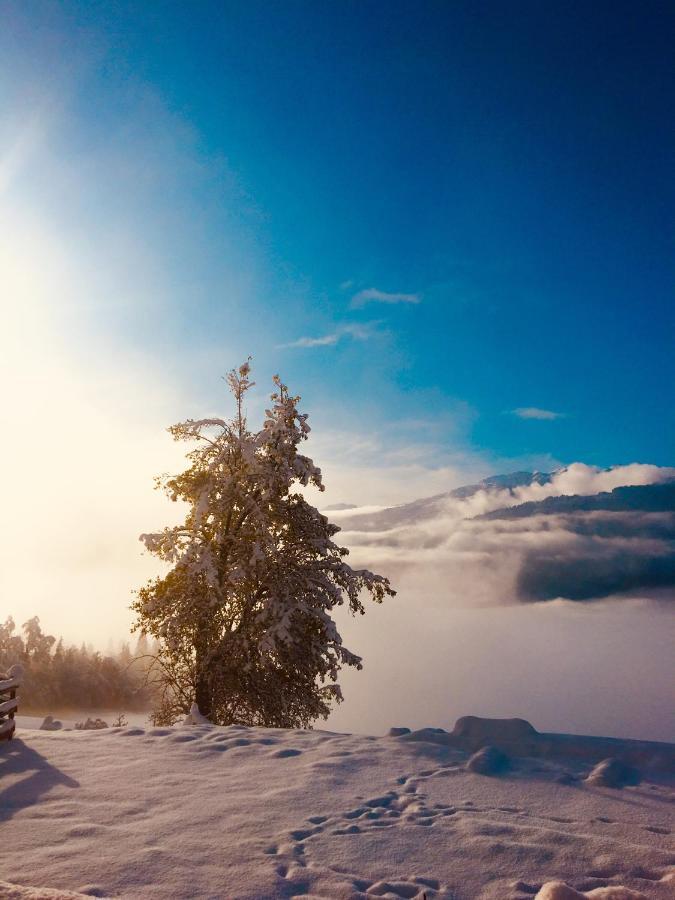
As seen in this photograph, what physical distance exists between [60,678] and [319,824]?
56.1 m

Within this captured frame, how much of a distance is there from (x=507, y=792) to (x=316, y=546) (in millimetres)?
10306

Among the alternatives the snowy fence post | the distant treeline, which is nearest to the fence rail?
the snowy fence post

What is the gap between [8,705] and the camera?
397 inches

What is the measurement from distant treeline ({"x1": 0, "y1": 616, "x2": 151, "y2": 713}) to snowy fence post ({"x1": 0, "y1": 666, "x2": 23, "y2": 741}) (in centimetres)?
4243

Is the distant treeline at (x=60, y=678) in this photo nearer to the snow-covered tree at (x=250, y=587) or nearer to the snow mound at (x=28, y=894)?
the snow-covered tree at (x=250, y=587)

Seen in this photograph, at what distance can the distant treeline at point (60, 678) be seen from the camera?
5184 centimetres

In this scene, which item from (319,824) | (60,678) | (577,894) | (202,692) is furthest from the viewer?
(60,678)

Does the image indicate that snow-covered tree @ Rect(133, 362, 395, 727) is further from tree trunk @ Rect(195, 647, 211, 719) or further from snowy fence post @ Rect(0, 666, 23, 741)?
snowy fence post @ Rect(0, 666, 23, 741)

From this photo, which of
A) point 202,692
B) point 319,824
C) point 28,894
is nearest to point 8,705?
point 319,824

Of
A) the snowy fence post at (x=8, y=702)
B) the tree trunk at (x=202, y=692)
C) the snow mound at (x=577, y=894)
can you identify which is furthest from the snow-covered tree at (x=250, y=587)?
the snow mound at (x=577, y=894)

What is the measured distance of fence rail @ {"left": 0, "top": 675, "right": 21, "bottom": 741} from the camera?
9.88 m

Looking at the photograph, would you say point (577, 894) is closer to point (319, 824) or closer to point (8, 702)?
point (319, 824)

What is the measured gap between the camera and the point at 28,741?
32.4 feet

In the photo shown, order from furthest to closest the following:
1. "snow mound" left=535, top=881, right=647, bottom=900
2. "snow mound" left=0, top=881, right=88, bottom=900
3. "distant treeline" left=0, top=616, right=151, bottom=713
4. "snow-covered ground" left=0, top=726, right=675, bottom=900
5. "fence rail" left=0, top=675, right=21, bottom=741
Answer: "distant treeline" left=0, top=616, right=151, bottom=713 < "fence rail" left=0, top=675, right=21, bottom=741 < "snow-covered ground" left=0, top=726, right=675, bottom=900 < "snow mound" left=535, top=881, right=647, bottom=900 < "snow mound" left=0, top=881, right=88, bottom=900
